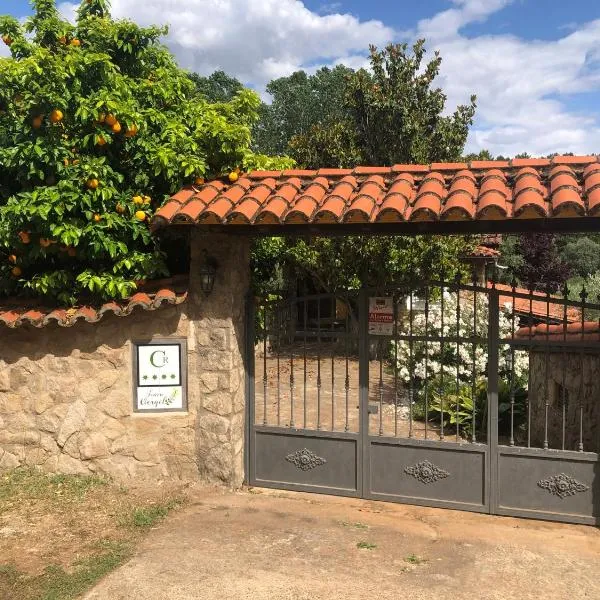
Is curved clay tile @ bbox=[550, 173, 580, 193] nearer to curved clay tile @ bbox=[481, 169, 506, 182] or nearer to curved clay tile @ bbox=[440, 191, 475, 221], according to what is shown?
curved clay tile @ bbox=[481, 169, 506, 182]

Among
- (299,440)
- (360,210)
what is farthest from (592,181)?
(299,440)

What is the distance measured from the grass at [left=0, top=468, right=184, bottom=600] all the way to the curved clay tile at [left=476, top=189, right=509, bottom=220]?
3632 millimetres

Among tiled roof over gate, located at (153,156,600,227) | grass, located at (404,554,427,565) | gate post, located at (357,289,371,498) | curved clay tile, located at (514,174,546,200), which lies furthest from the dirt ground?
curved clay tile, located at (514,174,546,200)

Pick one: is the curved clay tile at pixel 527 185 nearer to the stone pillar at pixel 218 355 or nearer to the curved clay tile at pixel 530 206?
the curved clay tile at pixel 530 206

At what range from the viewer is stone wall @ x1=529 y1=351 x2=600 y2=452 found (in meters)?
5.95

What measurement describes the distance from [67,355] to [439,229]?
145 inches

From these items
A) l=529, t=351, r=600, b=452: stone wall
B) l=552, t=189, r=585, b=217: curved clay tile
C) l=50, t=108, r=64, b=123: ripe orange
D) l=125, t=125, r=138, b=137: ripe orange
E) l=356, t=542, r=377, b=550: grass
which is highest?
l=50, t=108, r=64, b=123: ripe orange

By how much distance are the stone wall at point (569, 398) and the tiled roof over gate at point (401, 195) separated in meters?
1.84

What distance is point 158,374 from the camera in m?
5.47

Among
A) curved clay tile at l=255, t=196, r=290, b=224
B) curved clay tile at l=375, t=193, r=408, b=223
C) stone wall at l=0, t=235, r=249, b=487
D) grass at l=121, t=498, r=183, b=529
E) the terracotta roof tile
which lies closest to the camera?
curved clay tile at l=375, t=193, r=408, b=223

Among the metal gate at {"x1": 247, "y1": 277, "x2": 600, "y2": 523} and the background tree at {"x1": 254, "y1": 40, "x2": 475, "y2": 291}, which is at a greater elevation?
the background tree at {"x1": 254, "y1": 40, "x2": 475, "y2": 291}

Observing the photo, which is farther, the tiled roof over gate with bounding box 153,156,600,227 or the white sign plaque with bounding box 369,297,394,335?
the white sign plaque with bounding box 369,297,394,335

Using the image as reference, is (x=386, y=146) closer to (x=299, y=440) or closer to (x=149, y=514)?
(x=299, y=440)

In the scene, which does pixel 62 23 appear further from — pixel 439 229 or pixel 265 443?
pixel 265 443
